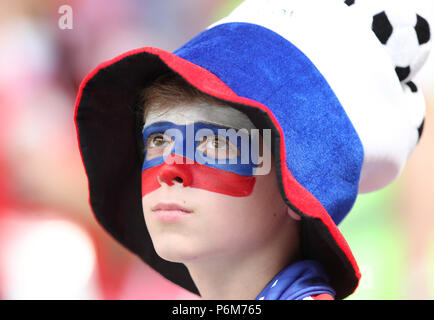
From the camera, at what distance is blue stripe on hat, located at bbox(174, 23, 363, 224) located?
1103mm

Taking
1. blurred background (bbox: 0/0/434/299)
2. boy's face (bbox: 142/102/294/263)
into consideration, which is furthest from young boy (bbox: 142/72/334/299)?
blurred background (bbox: 0/0/434/299)

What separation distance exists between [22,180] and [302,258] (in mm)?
1501

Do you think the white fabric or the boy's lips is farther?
the white fabric

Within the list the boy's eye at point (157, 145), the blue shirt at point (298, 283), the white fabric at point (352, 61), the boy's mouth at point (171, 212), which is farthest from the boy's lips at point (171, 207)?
the white fabric at point (352, 61)

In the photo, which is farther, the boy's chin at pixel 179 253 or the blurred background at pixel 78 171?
the blurred background at pixel 78 171

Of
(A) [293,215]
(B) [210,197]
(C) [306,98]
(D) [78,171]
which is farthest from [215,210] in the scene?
(D) [78,171]

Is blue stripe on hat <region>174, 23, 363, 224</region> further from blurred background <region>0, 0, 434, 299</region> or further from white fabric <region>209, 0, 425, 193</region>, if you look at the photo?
blurred background <region>0, 0, 434, 299</region>

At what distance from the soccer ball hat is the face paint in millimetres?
78

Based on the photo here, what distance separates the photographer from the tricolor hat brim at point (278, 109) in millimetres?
1049

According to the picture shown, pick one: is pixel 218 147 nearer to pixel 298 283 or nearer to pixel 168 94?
pixel 168 94

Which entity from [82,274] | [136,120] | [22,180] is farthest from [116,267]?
[136,120]

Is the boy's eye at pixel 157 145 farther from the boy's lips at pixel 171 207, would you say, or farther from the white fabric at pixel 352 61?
the white fabric at pixel 352 61

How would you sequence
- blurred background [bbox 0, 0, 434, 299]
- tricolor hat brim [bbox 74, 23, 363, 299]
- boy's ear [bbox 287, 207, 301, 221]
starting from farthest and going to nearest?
blurred background [bbox 0, 0, 434, 299] → boy's ear [bbox 287, 207, 301, 221] → tricolor hat brim [bbox 74, 23, 363, 299]

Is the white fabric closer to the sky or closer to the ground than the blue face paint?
closer to the sky
